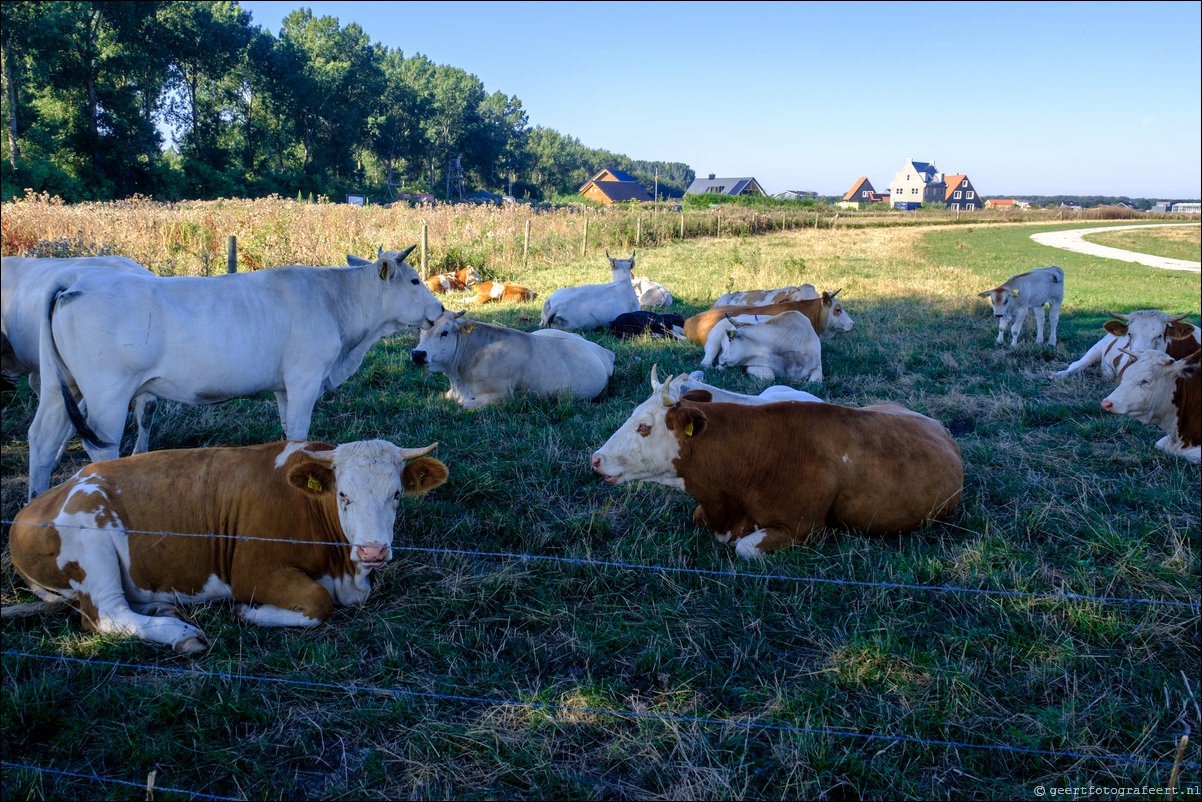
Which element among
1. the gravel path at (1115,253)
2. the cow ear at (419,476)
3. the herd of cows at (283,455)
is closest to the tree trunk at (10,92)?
the herd of cows at (283,455)

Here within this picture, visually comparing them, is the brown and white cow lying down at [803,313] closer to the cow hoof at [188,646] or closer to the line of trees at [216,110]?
the cow hoof at [188,646]

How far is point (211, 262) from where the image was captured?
13820mm

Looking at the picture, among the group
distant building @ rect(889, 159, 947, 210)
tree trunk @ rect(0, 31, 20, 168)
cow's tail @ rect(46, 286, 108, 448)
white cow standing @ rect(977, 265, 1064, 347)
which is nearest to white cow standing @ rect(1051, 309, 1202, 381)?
white cow standing @ rect(977, 265, 1064, 347)

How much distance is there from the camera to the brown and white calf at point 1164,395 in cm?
665

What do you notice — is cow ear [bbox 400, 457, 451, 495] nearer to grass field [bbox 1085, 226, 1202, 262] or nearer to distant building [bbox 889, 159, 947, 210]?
grass field [bbox 1085, 226, 1202, 262]

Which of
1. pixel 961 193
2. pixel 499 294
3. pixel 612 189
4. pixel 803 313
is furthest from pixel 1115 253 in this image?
pixel 961 193

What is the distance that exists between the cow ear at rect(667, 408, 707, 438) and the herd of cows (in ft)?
0.06

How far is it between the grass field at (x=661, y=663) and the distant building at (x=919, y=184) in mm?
132059

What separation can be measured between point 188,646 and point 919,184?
142 meters

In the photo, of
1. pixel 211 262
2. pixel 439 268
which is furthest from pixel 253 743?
pixel 439 268

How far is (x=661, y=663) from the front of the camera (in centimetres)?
372

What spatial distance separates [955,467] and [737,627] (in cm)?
228

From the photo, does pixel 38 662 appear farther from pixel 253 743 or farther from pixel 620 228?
pixel 620 228

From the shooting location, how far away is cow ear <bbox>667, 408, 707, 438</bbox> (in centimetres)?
494
